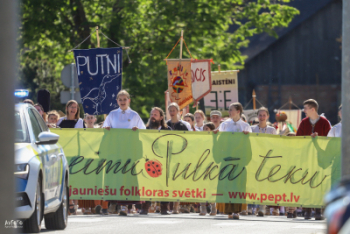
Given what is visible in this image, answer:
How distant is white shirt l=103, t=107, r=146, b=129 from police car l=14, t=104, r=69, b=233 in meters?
3.44

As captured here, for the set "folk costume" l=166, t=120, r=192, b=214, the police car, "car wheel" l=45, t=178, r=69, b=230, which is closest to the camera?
the police car

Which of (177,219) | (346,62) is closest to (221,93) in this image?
(177,219)

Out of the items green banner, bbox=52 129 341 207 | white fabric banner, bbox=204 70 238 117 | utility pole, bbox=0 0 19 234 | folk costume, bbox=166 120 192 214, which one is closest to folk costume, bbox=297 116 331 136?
green banner, bbox=52 129 341 207

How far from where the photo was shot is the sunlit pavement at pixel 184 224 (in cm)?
1049

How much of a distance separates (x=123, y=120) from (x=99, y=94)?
11.4 feet

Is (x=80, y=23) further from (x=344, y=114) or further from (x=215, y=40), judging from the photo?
(x=344, y=114)

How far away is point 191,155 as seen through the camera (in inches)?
525

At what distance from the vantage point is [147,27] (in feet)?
91.3

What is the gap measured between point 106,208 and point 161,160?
4.41 feet

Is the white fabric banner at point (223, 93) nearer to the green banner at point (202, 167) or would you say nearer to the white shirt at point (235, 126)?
the white shirt at point (235, 126)

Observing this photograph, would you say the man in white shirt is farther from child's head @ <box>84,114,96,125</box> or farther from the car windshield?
the car windshield

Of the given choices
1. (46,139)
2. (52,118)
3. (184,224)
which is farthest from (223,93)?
(46,139)

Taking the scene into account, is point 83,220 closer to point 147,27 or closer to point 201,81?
point 201,81

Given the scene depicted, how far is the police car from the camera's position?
8.22 meters
